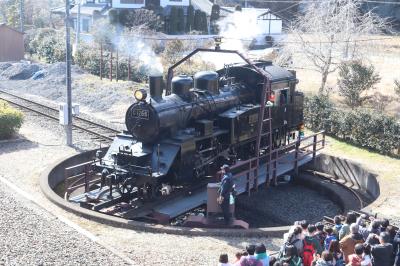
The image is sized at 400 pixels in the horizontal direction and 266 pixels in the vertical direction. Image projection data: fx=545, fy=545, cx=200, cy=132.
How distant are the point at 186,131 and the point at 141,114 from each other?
49.0 inches

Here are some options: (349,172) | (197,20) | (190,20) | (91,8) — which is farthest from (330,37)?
(91,8)

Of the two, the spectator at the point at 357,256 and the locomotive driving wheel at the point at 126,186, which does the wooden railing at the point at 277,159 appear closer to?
the locomotive driving wheel at the point at 126,186

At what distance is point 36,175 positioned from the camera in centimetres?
1474

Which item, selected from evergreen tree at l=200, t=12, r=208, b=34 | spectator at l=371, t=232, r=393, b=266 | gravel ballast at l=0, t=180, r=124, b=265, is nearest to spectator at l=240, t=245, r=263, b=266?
spectator at l=371, t=232, r=393, b=266

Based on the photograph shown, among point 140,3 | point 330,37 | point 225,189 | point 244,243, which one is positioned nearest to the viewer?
point 244,243

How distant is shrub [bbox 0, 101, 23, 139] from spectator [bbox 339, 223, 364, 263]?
12946mm

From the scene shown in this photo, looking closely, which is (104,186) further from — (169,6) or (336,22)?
(169,6)

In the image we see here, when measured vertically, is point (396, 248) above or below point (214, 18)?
below

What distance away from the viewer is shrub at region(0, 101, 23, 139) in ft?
59.4

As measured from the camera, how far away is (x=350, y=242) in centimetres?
868

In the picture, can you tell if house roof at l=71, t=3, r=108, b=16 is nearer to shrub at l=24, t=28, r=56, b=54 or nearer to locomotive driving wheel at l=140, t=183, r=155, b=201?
shrub at l=24, t=28, r=56, b=54

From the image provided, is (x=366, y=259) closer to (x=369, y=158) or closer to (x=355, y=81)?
(x=369, y=158)

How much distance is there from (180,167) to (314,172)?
657 cm

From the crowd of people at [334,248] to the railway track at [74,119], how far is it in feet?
36.5
